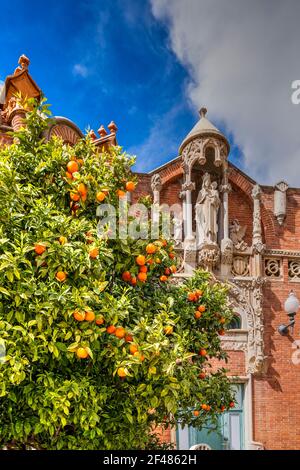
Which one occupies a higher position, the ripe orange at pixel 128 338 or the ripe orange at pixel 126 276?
the ripe orange at pixel 126 276

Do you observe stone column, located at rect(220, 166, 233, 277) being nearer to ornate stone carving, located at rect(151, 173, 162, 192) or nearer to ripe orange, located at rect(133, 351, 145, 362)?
ornate stone carving, located at rect(151, 173, 162, 192)

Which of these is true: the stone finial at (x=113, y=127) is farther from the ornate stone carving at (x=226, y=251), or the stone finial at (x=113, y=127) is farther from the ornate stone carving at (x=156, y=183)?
the ornate stone carving at (x=226, y=251)

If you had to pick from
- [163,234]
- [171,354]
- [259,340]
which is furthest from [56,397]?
[259,340]

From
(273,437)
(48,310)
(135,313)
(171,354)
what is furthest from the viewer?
(273,437)

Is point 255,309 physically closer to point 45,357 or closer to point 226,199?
point 226,199

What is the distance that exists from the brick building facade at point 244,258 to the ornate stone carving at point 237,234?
3 centimetres

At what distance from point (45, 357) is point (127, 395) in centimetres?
95

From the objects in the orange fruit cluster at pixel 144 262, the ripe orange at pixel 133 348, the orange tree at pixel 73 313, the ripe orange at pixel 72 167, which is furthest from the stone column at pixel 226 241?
the ripe orange at pixel 133 348

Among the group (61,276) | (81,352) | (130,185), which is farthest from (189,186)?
(81,352)

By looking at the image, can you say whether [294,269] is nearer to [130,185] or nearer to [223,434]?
[223,434]

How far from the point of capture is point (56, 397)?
3.97 m

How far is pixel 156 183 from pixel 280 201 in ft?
11.2

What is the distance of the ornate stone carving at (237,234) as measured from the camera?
12227mm

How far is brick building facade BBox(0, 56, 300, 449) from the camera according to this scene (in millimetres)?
11367
